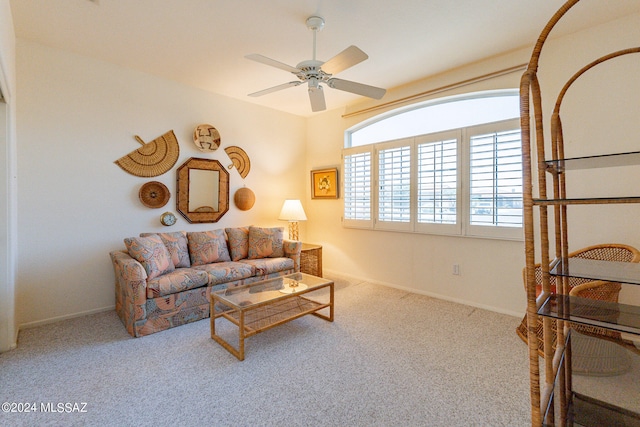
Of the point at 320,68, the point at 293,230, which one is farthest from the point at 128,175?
the point at 320,68

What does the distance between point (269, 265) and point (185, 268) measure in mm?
951

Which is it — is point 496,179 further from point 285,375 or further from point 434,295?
point 285,375

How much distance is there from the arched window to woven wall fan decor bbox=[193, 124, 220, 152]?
193 centimetres

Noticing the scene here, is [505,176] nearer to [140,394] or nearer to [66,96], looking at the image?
[140,394]

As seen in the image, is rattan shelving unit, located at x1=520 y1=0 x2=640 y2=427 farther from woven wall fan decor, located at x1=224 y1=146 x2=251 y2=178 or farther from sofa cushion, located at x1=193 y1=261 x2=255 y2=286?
woven wall fan decor, located at x1=224 y1=146 x2=251 y2=178

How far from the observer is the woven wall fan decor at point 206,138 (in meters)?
3.91

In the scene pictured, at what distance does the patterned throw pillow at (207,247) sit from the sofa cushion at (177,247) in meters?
0.07

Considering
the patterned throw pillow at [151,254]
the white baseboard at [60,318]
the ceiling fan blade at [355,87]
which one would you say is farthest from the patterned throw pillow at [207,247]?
the ceiling fan blade at [355,87]

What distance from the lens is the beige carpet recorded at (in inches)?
67.1

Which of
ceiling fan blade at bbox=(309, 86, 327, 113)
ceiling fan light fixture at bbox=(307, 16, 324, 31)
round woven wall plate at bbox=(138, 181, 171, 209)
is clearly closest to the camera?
ceiling fan light fixture at bbox=(307, 16, 324, 31)

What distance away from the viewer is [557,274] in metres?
1.07

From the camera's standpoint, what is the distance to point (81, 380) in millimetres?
2021

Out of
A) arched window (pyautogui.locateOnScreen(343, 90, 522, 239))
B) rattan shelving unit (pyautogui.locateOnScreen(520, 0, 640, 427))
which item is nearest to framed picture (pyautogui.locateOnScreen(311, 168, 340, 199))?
arched window (pyautogui.locateOnScreen(343, 90, 522, 239))

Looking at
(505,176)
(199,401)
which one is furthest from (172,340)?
(505,176)
